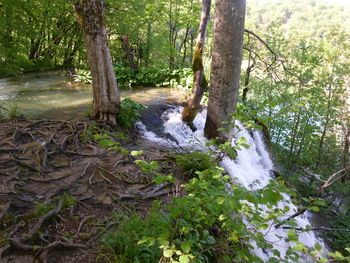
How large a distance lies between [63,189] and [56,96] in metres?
7.44

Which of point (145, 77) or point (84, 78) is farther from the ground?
point (145, 77)

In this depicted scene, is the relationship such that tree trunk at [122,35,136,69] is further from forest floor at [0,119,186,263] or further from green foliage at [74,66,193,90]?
forest floor at [0,119,186,263]

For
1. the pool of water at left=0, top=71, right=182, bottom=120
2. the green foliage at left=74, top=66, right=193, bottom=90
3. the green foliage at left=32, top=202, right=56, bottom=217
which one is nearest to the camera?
the green foliage at left=32, top=202, right=56, bottom=217

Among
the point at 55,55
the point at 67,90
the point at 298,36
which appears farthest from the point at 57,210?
the point at 55,55

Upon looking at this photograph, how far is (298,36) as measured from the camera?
17.7 m

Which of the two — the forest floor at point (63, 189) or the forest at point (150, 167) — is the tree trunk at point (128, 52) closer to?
the forest at point (150, 167)

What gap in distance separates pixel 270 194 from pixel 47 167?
3.85 m

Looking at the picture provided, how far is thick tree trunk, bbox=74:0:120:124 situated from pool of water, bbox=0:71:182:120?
1566 mm

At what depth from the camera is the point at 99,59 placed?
18.8 ft

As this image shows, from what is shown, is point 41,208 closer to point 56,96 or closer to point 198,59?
point 198,59

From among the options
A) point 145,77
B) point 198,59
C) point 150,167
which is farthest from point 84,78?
point 150,167

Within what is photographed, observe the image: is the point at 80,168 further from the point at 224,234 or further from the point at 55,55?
the point at 55,55

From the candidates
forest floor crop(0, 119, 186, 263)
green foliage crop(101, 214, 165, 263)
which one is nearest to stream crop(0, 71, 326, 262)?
forest floor crop(0, 119, 186, 263)

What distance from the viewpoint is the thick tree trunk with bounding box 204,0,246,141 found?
5.02 m
